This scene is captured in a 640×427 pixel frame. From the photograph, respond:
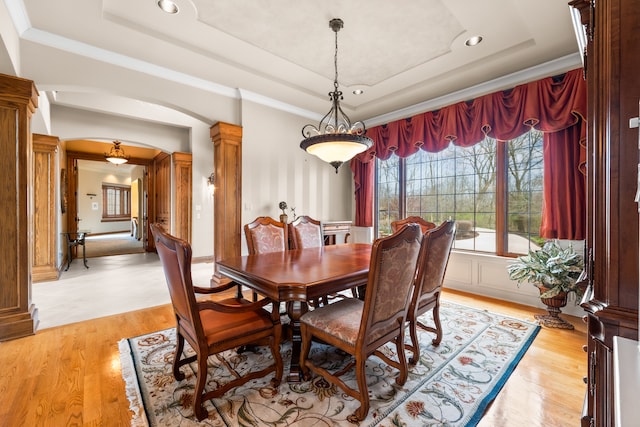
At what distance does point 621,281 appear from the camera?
0.81m

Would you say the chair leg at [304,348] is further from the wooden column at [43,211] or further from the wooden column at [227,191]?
the wooden column at [43,211]

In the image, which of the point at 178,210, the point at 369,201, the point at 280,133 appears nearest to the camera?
the point at 280,133

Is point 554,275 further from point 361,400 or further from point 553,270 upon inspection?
point 361,400

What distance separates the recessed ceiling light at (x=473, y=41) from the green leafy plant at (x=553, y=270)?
7.36ft

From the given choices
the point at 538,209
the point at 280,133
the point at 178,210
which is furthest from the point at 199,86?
the point at 538,209

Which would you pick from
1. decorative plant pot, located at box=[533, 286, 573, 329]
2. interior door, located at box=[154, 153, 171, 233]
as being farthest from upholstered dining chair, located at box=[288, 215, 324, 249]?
interior door, located at box=[154, 153, 171, 233]

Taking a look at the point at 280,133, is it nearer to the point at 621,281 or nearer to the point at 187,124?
the point at 187,124

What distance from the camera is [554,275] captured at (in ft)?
8.89

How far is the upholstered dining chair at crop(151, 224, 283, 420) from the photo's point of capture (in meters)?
1.46

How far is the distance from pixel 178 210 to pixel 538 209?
6.17 metres

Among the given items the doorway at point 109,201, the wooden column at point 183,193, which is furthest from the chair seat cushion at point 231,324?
the doorway at point 109,201

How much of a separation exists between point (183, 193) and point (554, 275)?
20.3 feet

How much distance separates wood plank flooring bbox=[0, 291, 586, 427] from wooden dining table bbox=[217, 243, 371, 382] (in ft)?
3.15

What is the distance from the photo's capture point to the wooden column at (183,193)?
5.79 metres
